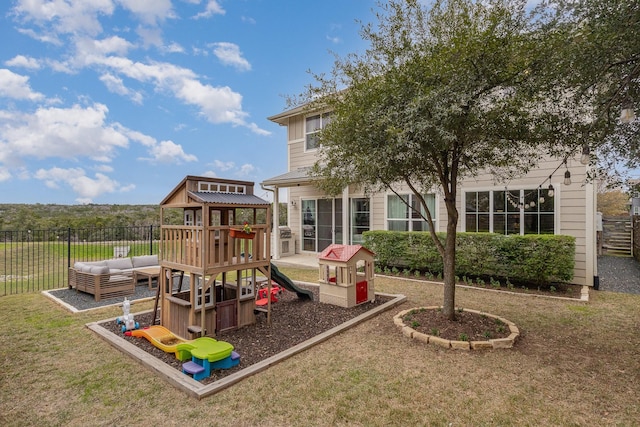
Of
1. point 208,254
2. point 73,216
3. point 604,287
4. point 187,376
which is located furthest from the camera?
point 73,216

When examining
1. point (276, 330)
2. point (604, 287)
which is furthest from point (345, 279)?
point (604, 287)

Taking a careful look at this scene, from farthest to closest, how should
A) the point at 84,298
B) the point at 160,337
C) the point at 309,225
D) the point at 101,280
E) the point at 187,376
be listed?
the point at 309,225, the point at 84,298, the point at 101,280, the point at 160,337, the point at 187,376

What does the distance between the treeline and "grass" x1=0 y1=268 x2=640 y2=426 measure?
11.8m

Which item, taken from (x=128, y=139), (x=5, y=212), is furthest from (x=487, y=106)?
(x=5, y=212)

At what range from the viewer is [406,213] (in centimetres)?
1040

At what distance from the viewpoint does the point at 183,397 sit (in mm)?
3145

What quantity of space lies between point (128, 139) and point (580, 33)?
13463 mm

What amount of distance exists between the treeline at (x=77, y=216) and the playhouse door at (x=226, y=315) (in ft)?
37.0

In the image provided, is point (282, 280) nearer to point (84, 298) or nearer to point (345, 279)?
point (345, 279)

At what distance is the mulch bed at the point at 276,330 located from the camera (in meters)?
4.02

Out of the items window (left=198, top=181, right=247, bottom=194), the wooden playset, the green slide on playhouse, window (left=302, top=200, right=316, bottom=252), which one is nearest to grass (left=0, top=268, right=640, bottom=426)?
the wooden playset

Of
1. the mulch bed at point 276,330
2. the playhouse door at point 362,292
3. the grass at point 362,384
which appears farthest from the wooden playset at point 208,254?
the playhouse door at point 362,292

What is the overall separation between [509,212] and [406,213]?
2.95 metres

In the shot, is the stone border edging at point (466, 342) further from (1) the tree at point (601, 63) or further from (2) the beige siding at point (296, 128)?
(2) the beige siding at point (296, 128)
